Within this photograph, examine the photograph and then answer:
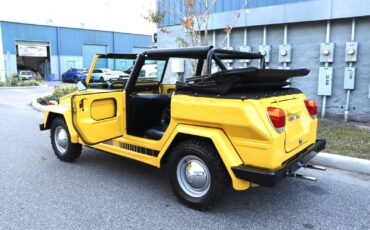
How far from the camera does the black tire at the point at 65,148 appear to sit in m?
5.07

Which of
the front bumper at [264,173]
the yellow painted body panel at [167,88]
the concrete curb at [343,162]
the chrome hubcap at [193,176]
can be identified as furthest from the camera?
the yellow painted body panel at [167,88]

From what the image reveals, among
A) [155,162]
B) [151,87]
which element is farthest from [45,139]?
[155,162]

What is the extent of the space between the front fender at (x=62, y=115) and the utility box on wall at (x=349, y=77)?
20.0 feet

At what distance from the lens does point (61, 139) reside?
5.19 meters

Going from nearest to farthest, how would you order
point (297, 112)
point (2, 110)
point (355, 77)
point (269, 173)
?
point (269, 173) < point (297, 112) < point (355, 77) < point (2, 110)

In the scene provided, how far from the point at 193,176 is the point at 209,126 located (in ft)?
1.99

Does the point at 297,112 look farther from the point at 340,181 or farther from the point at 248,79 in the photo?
the point at 340,181

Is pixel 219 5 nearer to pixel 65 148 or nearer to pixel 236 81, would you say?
pixel 65 148

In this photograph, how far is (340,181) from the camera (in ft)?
14.5

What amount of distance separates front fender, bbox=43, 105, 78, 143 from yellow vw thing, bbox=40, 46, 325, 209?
2cm

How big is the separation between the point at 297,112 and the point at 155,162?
175 cm

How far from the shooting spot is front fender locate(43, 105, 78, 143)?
4.74 m

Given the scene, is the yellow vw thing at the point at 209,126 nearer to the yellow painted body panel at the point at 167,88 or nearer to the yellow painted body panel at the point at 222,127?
the yellow painted body panel at the point at 222,127

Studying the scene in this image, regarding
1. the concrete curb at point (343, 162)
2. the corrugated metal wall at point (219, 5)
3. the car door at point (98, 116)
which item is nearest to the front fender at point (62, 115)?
the car door at point (98, 116)
